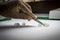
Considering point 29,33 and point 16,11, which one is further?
point 29,33

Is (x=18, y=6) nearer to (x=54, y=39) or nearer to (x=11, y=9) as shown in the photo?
(x=11, y=9)

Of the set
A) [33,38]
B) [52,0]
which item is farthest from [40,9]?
[33,38]

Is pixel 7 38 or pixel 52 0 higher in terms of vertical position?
pixel 52 0

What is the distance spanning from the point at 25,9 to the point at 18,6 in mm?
19

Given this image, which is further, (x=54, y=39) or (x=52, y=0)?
(x=52, y=0)

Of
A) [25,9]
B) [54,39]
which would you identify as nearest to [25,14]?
[25,9]

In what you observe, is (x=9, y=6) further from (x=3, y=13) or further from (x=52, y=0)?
(x=52, y=0)

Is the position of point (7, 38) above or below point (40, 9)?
below

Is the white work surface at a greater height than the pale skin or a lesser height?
lesser

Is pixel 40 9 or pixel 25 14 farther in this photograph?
pixel 40 9

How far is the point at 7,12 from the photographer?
0.24 metres

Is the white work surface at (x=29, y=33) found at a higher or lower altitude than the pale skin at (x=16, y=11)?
lower

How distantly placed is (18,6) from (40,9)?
1.08 ft

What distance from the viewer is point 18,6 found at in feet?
0.81
